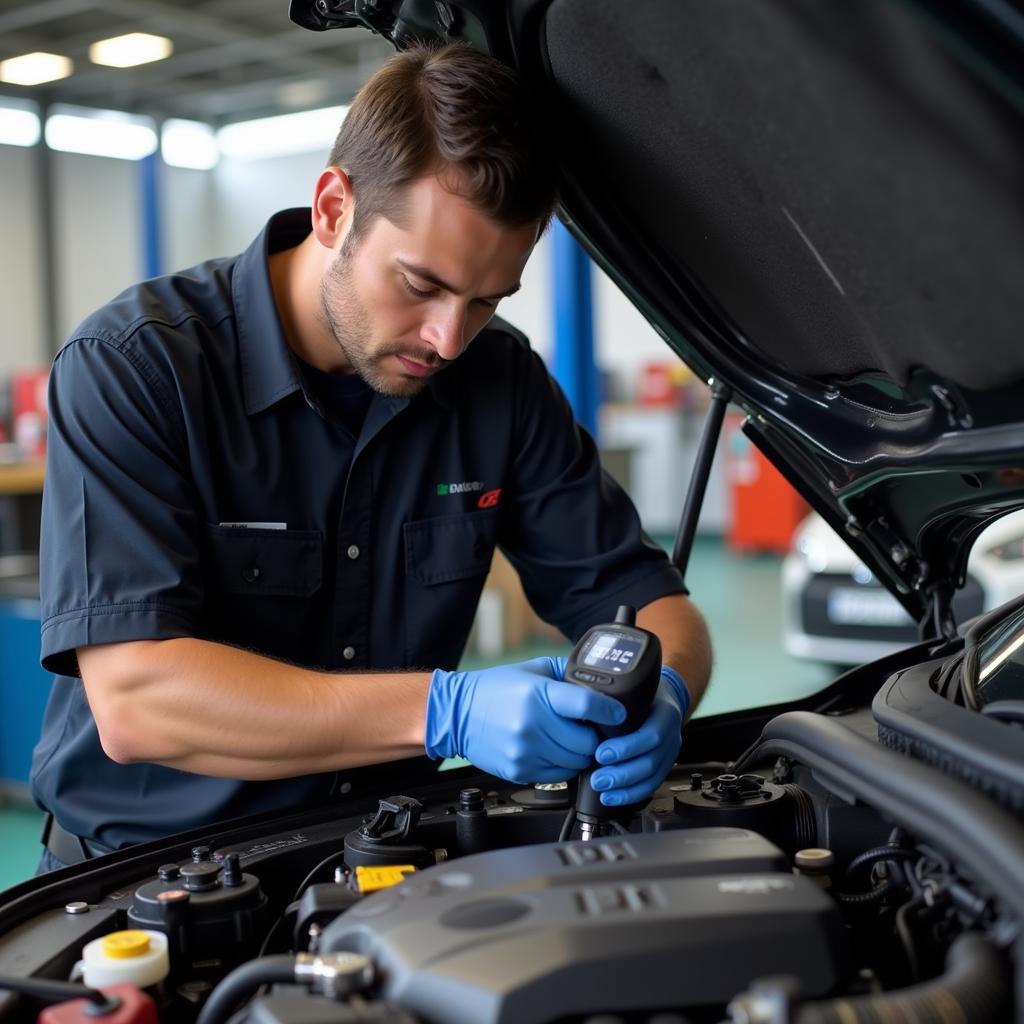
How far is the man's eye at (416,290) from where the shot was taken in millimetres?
1254

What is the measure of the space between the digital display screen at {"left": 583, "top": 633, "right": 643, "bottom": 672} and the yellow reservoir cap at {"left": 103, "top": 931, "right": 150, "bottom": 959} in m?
0.42

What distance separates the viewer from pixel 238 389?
4.59ft

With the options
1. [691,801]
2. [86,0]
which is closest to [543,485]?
[691,801]

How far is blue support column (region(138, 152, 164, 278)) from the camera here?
28.9ft

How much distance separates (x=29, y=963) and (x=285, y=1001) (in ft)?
0.90

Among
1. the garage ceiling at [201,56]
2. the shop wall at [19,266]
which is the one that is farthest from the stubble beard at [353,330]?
the shop wall at [19,266]

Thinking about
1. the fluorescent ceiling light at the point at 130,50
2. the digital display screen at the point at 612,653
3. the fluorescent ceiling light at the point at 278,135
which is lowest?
the fluorescent ceiling light at the point at 278,135

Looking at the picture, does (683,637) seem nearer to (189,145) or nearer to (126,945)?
(126,945)

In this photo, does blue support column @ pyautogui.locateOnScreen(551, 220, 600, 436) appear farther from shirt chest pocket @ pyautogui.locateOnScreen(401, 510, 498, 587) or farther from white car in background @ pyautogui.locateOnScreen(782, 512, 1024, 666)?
shirt chest pocket @ pyautogui.locateOnScreen(401, 510, 498, 587)

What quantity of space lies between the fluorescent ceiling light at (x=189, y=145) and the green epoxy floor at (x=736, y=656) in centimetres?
624

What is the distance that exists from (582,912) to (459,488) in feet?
2.79

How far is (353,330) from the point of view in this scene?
1.34 meters

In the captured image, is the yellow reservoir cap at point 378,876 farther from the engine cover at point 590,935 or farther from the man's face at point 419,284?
the man's face at point 419,284

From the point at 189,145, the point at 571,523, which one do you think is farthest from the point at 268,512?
the point at 189,145
